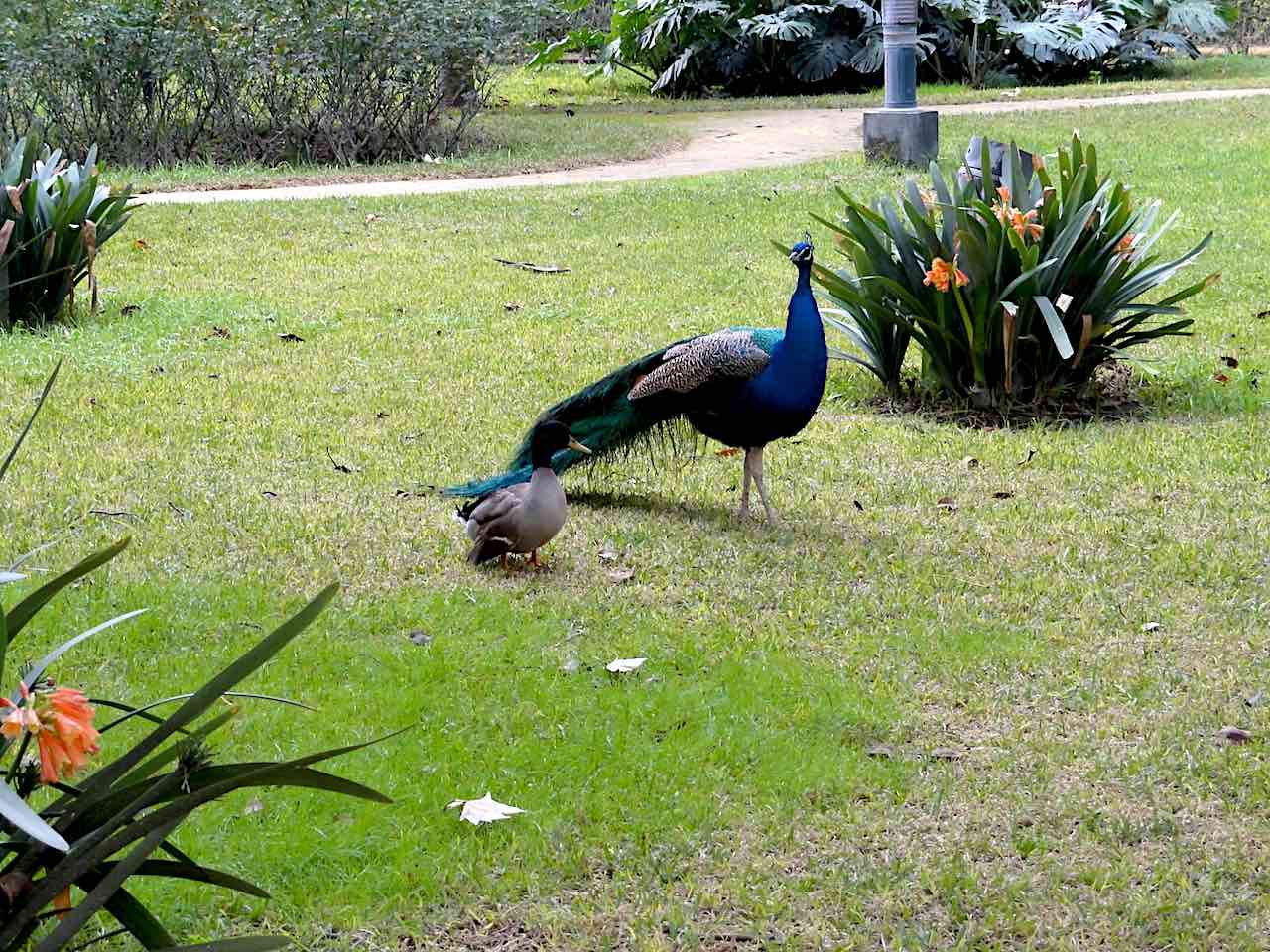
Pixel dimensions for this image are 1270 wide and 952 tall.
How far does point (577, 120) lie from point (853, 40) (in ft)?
16.7

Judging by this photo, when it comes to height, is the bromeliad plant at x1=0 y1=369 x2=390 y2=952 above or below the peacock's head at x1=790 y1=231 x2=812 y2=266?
below

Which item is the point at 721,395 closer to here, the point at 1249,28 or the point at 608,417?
the point at 608,417

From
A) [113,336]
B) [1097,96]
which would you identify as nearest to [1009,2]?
[1097,96]

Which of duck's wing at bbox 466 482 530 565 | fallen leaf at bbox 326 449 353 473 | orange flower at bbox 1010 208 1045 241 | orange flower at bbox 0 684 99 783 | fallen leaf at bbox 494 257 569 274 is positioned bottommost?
fallen leaf at bbox 326 449 353 473

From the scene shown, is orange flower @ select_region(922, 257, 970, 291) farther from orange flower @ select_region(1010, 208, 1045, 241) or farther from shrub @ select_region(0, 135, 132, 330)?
shrub @ select_region(0, 135, 132, 330)

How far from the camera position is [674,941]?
324 cm

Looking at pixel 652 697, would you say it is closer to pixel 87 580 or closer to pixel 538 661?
pixel 538 661

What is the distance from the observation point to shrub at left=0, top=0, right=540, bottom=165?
1448 centimetres

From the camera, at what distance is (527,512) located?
499 cm

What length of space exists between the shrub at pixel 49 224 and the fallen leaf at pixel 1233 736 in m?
6.43

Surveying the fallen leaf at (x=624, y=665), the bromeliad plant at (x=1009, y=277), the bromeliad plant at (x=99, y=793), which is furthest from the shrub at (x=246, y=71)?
the bromeliad plant at (x=99, y=793)

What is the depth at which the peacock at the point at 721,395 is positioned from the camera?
5.49 meters

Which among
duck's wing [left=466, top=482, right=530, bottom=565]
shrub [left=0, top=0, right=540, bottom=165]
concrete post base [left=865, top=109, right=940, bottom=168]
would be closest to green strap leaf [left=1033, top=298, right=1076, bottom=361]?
duck's wing [left=466, top=482, right=530, bottom=565]

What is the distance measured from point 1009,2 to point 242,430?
1850cm
